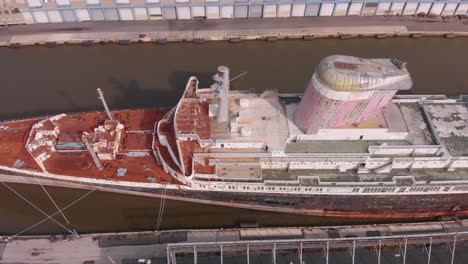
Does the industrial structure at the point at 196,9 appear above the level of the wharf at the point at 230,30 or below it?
above

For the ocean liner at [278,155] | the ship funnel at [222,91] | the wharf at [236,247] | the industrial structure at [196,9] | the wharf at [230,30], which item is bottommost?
the wharf at [236,247]

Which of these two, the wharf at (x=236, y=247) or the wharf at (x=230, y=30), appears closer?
the wharf at (x=236, y=247)

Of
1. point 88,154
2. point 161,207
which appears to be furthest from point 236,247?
point 88,154

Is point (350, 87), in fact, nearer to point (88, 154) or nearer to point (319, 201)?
point (319, 201)

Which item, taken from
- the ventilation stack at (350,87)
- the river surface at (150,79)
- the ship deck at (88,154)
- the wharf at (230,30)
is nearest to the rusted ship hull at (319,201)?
the river surface at (150,79)

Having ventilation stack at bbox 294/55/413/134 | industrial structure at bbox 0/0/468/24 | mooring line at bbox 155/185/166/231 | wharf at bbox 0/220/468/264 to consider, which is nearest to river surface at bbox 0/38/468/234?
mooring line at bbox 155/185/166/231

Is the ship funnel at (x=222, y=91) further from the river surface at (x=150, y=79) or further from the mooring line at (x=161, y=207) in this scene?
the river surface at (x=150, y=79)

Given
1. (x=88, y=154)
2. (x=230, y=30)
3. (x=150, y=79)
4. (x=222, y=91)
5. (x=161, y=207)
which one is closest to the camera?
(x=222, y=91)
